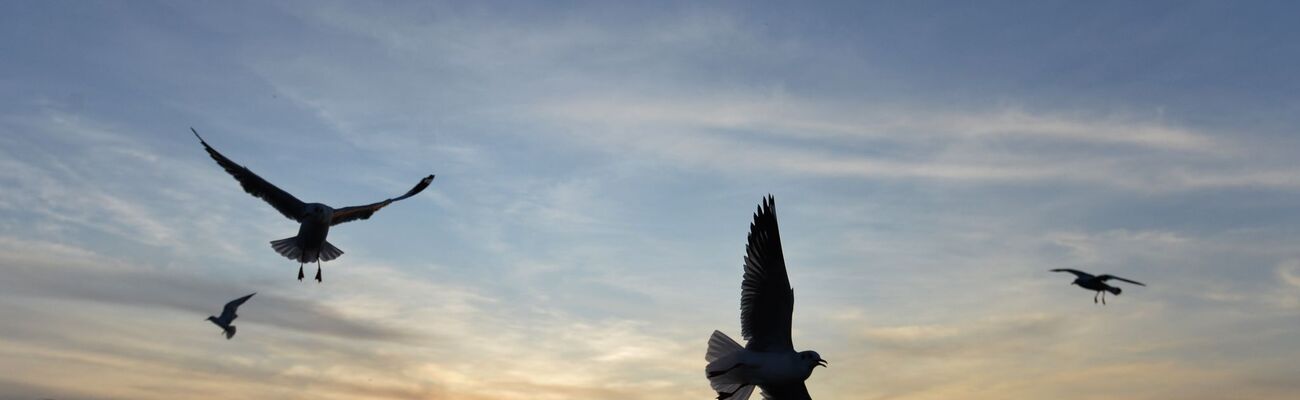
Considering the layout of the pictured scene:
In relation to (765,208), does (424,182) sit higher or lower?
higher

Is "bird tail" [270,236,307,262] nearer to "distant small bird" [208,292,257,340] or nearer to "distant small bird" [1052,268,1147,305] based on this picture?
"distant small bird" [208,292,257,340]

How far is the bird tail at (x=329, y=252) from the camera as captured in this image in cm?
3083

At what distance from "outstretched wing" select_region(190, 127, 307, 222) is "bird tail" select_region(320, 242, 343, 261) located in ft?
4.19

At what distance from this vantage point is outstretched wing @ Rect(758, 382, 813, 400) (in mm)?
23609

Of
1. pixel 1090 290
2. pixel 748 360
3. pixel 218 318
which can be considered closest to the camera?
pixel 748 360

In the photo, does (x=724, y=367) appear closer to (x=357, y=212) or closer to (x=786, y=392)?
(x=786, y=392)

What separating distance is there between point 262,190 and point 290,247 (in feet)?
5.47

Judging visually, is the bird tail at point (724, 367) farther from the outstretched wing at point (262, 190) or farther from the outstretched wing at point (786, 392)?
the outstretched wing at point (262, 190)

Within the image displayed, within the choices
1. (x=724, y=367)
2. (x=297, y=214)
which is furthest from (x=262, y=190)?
(x=724, y=367)

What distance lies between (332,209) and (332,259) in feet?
5.13

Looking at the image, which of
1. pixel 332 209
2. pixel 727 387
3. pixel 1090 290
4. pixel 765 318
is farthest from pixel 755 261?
pixel 332 209

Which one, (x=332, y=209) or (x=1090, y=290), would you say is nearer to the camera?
(x=1090, y=290)

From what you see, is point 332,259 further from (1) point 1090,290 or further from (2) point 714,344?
(1) point 1090,290

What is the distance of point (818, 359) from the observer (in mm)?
22859
